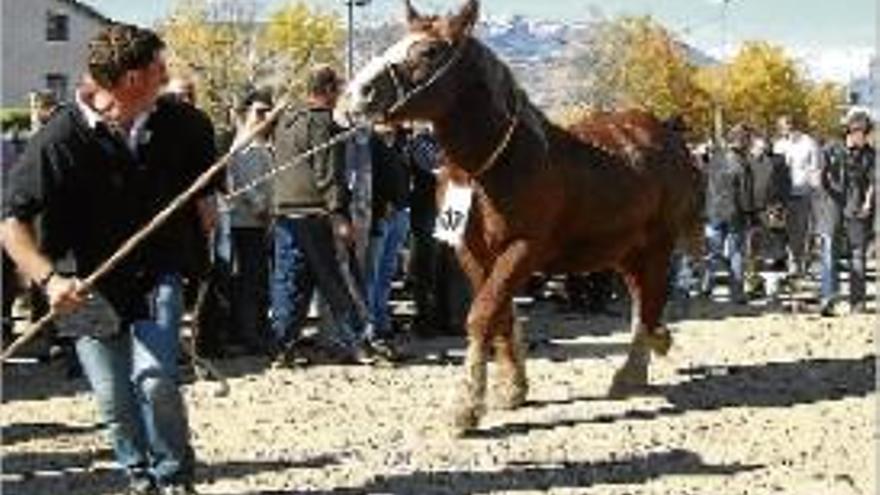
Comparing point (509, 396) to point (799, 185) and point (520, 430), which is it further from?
point (799, 185)

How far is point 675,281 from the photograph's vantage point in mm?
18016

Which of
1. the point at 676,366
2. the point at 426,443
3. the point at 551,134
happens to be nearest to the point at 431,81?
the point at 551,134

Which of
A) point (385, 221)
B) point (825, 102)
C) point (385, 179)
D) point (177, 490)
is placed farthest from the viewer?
point (825, 102)

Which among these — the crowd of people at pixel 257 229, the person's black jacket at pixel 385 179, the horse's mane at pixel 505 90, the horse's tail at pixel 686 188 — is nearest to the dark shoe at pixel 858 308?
the crowd of people at pixel 257 229

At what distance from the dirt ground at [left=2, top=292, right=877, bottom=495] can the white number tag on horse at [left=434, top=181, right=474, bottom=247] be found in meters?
0.96

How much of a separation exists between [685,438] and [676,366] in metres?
3.00

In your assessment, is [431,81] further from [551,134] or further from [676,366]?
[676,366]

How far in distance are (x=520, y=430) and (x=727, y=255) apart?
392 inches

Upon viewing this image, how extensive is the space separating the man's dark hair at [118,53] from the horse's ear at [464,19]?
8.68ft

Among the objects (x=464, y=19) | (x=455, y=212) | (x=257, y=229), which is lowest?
(x=257, y=229)

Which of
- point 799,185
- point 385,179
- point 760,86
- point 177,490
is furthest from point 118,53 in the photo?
point 760,86

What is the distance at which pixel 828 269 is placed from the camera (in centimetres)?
1767

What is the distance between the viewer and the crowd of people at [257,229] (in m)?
7.17

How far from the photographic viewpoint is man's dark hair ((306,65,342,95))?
40.2ft
